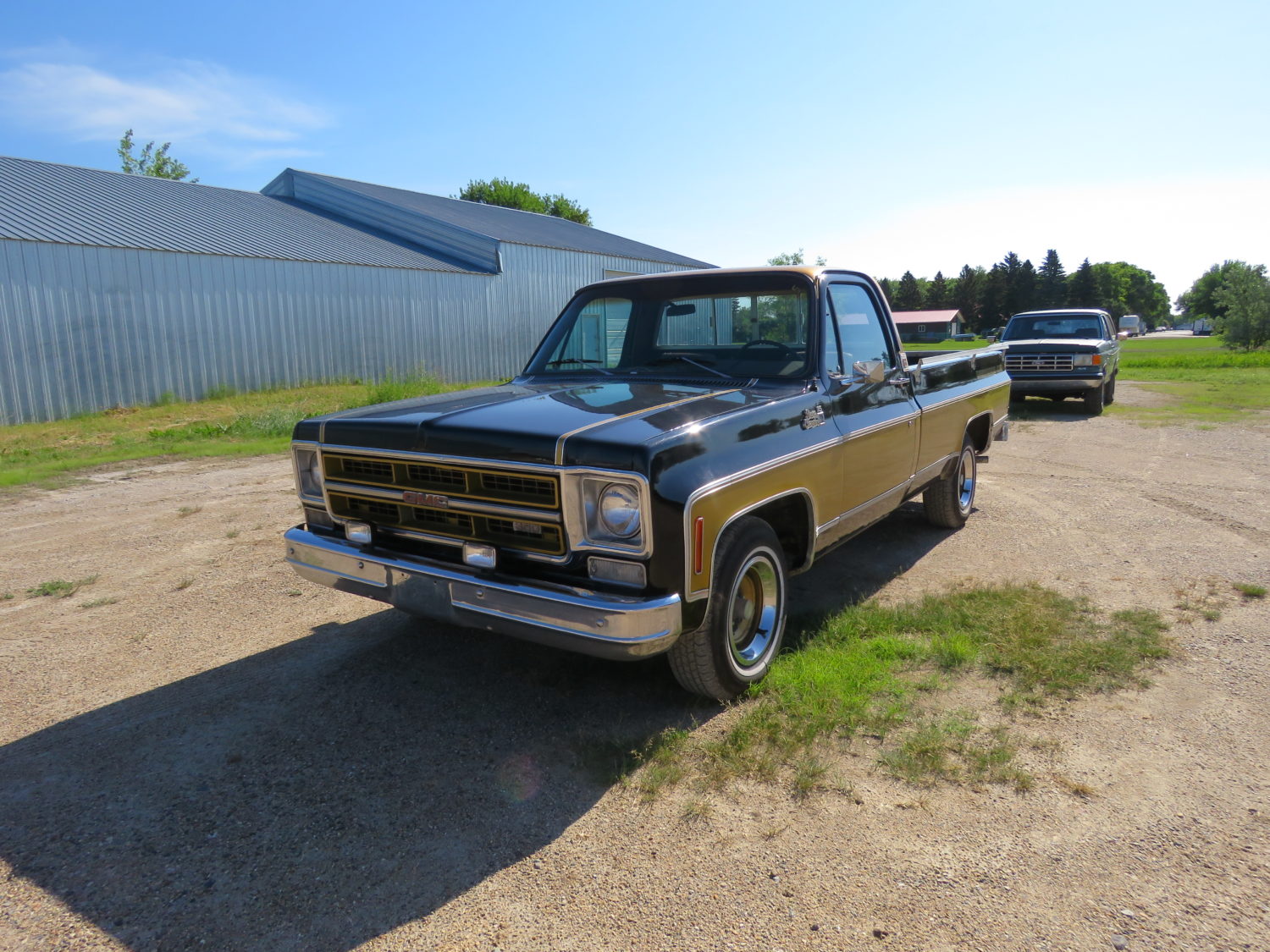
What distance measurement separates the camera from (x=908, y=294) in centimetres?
10756

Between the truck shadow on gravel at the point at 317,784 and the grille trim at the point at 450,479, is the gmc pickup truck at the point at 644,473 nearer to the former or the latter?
the grille trim at the point at 450,479

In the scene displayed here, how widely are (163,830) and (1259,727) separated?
13.7 ft

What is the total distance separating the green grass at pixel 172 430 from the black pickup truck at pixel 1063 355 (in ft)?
35.6

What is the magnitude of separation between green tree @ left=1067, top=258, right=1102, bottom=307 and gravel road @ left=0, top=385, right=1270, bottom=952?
84936mm

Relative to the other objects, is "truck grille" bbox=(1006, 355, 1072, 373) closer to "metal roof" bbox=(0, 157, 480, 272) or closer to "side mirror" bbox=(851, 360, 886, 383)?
"side mirror" bbox=(851, 360, 886, 383)

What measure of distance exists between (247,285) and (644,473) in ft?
57.0

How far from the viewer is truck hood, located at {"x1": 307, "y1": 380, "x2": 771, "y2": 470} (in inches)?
120

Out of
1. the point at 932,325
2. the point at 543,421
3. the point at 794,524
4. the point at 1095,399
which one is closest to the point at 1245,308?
the point at 1095,399

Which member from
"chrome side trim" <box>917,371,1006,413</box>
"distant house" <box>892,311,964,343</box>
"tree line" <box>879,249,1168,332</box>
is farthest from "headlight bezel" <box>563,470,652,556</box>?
"distant house" <box>892,311,964,343</box>

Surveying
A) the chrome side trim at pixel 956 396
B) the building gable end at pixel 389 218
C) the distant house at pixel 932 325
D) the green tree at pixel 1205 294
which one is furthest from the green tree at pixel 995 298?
the chrome side trim at pixel 956 396

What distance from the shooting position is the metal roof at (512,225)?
1018 inches

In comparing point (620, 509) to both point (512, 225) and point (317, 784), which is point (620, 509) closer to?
point (317, 784)

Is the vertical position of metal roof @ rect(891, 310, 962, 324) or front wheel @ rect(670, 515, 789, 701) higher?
metal roof @ rect(891, 310, 962, 324)

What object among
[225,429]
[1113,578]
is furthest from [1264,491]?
[225,429]
